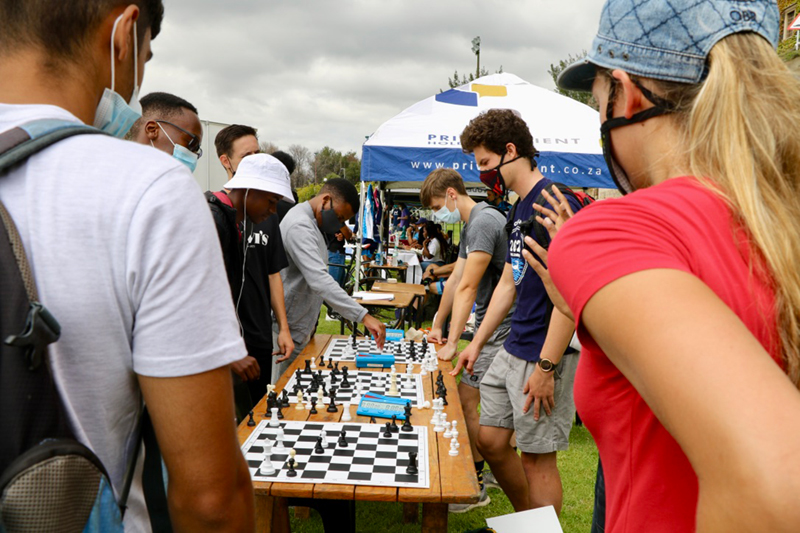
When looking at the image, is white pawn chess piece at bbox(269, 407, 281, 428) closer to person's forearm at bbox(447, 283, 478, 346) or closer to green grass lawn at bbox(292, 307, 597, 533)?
green grass lawn at bbox(292, 307, 597, 533)

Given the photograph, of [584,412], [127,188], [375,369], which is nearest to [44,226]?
[127,188]

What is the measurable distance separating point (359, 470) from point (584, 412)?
58.5 inches

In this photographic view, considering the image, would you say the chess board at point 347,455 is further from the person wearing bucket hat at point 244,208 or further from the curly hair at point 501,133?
the curly hair at point 501,133

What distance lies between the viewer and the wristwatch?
2938mm

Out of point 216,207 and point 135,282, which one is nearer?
point 135,282

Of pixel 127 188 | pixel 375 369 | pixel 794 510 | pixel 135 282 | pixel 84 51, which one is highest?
pixel 84 51

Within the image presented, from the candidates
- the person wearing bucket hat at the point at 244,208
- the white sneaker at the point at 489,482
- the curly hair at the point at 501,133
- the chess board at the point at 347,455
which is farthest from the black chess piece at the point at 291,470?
the white sneaker at the point at 489,482

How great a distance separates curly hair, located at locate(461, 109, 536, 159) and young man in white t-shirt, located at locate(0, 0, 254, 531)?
284 cm

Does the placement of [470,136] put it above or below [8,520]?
above

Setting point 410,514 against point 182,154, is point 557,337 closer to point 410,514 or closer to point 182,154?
point 410,514

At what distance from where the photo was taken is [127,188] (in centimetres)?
78

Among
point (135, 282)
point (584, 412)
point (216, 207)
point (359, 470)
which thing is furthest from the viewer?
point (216, 207)

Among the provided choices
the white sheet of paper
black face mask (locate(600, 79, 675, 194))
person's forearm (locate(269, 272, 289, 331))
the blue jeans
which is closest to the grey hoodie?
person's forearm (locate(269, 272, 289, 331))

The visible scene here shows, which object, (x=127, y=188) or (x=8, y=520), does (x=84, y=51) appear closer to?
(x=127, y=188)
